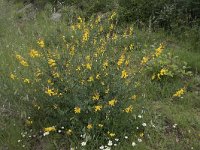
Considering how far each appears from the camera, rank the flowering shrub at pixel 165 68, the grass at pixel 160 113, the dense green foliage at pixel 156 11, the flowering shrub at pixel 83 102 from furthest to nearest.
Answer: the dense green foliage at pixel 156 11 < the flowering shrub at pixel 165 68 < the grass at pixel 160 113 < the flowering shrub at pixel 83 102

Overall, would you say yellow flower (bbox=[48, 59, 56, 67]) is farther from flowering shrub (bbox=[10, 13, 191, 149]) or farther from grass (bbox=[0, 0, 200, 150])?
grass (bbox=[0, 0, 200, 150])

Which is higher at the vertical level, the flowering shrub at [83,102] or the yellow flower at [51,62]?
the yellow flower at [51,62]

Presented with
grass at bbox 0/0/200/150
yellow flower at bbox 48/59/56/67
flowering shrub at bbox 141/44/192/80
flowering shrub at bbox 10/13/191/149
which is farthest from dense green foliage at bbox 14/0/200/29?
yellow flower at bbox 48/59/56/67

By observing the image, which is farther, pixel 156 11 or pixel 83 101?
pixel 156 11

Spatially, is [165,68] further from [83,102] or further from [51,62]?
[51,62]

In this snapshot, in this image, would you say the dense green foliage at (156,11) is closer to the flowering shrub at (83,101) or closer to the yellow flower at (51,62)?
the flowering shrub at (83,101)

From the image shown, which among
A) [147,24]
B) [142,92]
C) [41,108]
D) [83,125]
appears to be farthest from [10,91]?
[147,24]

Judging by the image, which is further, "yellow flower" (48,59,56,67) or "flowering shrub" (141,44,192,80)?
"flowering shrub" (141,44,192,80)

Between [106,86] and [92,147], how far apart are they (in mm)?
716

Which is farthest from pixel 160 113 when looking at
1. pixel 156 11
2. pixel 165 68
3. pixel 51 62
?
pixel 156 11

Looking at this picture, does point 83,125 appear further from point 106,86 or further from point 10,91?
point 10,91

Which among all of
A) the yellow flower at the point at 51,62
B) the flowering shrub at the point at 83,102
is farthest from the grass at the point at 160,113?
the yellow flower at the point at 51,62

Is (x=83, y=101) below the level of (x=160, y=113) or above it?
above

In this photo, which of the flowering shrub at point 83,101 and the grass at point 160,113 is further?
the grass at point 160,113
